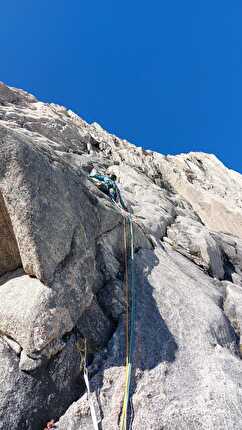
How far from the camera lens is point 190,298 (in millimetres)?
10445

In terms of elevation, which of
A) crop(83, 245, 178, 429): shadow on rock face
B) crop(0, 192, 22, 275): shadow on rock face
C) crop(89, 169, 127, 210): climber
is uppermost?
crop(89, 169, 127, 210): climber

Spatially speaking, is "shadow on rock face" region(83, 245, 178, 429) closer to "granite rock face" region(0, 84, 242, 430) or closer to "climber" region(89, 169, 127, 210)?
"granite rock face" region(0, 84, 242, 430)

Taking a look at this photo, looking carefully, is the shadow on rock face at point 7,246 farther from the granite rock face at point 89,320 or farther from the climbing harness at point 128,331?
the climbing harness at point 128,331

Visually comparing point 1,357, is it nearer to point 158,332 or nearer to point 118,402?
point 118,402

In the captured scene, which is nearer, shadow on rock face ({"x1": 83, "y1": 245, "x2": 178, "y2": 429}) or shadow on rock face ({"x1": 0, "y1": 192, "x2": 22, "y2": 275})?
shadow on rock face ({"x1": 83, "y1": 245, "x2": 178, "y2": 429})

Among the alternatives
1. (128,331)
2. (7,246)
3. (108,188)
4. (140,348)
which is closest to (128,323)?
(128,331)

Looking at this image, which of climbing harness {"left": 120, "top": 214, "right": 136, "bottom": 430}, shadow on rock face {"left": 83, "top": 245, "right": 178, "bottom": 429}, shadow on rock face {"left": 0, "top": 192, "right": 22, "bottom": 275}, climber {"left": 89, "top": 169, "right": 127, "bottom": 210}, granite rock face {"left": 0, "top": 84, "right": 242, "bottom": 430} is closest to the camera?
granite rock face {"left": 0, "top": 84, "right": 242, "bottom": 430}

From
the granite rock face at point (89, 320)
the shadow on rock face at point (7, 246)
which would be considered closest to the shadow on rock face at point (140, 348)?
the granite rock face at point (89, 320)

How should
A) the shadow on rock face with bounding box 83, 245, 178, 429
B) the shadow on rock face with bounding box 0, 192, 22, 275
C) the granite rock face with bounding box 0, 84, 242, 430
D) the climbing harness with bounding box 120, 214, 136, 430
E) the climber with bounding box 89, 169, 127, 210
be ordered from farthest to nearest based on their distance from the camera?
1. the climber with bounding box 89, 169, 127, 210
2. the shadow on rock face with bounding box 0, 192, 22, 275
3. the shadow on rock face with bounding box 83, 245, 178, 429
4. the climbing harness with bounding box 120, 214, 136, 430
5. the granite rock face with bounding box 0, 84, 242, 430

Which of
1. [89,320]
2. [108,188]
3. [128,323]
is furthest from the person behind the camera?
[108,188]

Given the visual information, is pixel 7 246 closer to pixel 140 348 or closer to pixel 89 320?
pixel 89 320

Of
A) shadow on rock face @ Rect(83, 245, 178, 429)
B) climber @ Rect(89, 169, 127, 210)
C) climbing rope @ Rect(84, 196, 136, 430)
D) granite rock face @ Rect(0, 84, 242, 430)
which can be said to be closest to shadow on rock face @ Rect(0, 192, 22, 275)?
granite rock face @ Rect(0, 84, 242, 430)

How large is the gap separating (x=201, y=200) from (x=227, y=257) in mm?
12350

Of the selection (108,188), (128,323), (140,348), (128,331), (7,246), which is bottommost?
(140,348)
